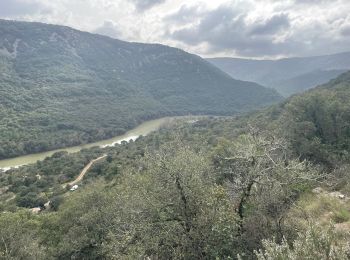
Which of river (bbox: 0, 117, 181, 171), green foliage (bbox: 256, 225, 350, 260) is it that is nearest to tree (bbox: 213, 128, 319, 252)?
green foliage (bbox: 256, 225, 350, 260)

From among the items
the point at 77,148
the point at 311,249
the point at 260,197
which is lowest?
the point at 77,148

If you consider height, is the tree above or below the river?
above

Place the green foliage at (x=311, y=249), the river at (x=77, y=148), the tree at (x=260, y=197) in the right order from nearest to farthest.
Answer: the green foliage at (x=311, y=249) → the tree at (x=260, y=197) → the river at (x=77, y=148)

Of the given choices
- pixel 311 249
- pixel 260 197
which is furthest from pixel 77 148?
pixel 311 249

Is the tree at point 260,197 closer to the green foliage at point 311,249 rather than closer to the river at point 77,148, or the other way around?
the green foliage at point 311,249

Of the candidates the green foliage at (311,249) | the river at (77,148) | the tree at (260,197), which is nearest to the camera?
the green foliage at (311,249)

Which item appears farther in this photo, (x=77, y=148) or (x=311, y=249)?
(x=77, y=148)

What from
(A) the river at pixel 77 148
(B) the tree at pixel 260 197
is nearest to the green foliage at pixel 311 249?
(B) the tree at pixel 260 197

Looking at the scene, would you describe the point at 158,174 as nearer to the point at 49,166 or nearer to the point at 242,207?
the point at 242,207

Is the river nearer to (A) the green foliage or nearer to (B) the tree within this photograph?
(B) the tree

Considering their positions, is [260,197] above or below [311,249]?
below

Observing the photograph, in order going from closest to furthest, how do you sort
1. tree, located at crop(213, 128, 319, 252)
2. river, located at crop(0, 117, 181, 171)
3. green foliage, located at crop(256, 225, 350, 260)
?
green foliage, located at crop(256, 225, 350, 260) → tree, located at crop(213, 128, 319, 252) → river, located at crop(0, 117, 181, 171)

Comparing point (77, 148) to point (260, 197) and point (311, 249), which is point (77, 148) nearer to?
point (260, 197)
